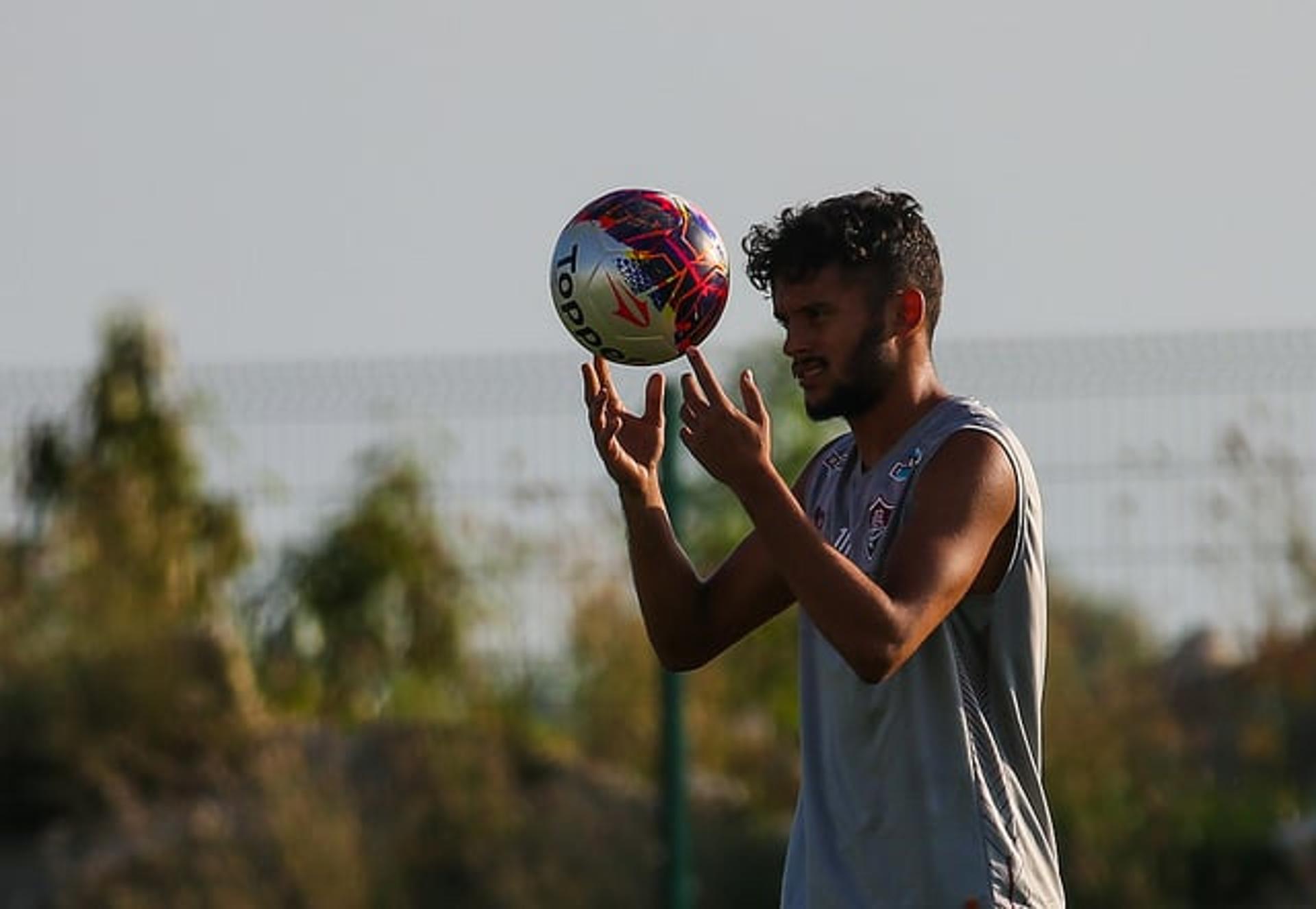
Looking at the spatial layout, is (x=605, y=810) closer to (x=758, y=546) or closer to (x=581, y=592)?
(x=581, y=592)

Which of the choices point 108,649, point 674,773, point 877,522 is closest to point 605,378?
point 877,522

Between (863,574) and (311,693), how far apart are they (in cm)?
806

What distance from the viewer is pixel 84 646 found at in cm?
1234

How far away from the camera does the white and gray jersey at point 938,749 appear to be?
4.82 m

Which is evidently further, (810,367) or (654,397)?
(654,397)

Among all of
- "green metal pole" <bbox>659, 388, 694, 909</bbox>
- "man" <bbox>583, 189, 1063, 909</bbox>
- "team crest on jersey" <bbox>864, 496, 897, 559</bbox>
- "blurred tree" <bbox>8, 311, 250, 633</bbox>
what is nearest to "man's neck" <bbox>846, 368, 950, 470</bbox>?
"man" <bbox>583, 189, 1063, 909</bbox>

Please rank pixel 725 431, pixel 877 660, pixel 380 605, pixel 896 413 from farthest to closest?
1. pixel 380 605
2. pixel 896 413
3. pixel 725 431
4. pixel 877 660

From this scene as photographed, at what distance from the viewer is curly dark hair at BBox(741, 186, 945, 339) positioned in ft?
16.4

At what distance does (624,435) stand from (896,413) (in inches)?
26.3

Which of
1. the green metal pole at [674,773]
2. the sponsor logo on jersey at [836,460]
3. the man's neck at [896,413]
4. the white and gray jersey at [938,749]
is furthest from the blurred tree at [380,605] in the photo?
the white and gray jersey at [938,749]

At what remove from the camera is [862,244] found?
5.00 m

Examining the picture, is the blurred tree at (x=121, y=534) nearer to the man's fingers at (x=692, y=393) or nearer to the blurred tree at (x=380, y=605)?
the blurred tree at (x=380, y=605)

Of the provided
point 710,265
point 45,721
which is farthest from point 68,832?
point 710,265

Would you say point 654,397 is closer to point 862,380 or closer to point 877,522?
point 862,380
